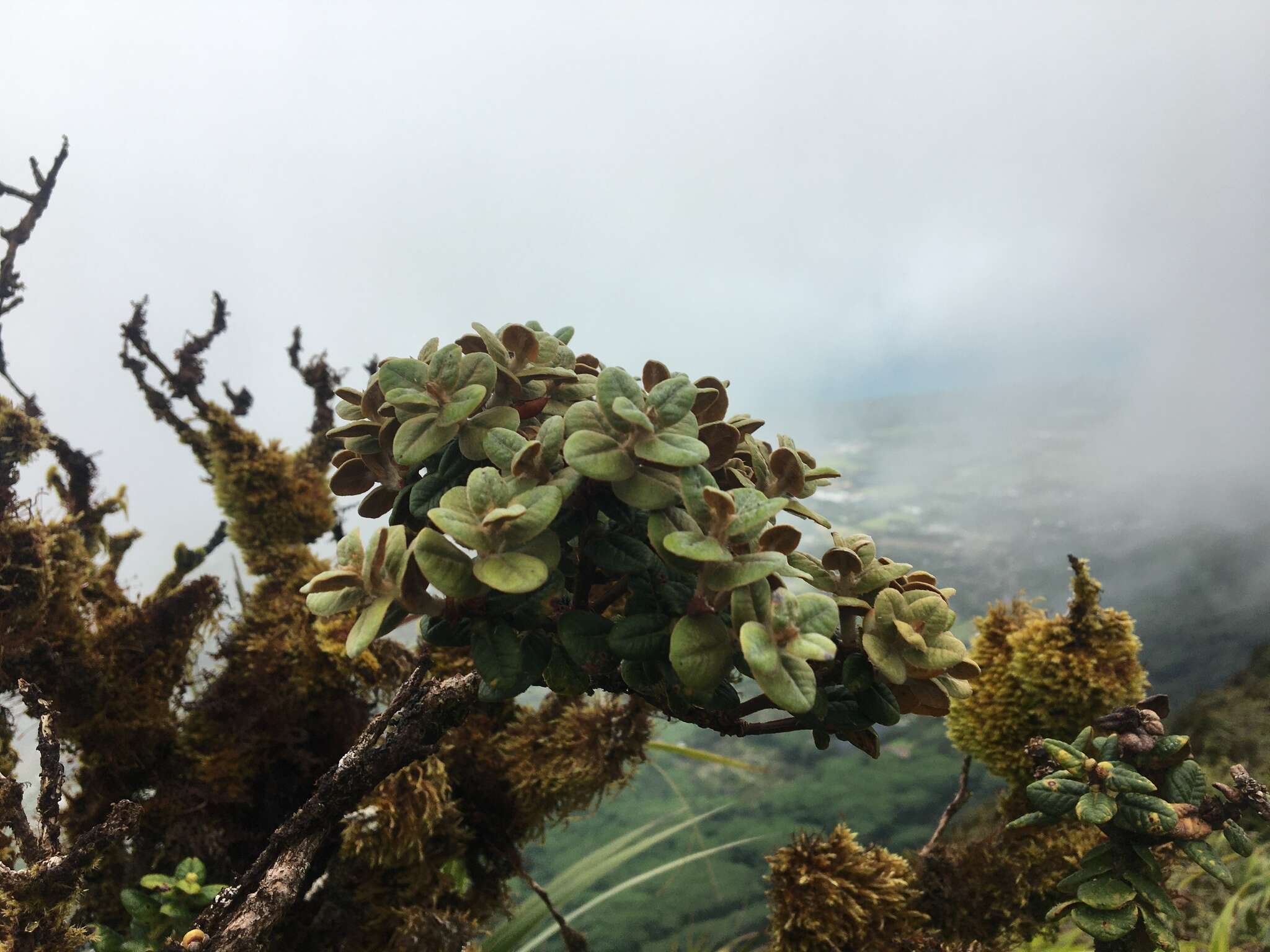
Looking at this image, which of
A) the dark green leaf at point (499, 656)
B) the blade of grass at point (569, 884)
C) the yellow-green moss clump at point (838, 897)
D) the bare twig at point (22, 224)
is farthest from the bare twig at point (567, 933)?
the bare twig at point (22, 224)

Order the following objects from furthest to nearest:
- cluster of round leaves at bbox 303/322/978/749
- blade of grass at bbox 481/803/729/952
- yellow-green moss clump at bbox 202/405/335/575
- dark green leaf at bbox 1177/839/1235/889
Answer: yellow-green moss clump at bbox 202/405/335/575 < blade of grass at bbox 481/803/729/952 < dark green leaf at bbox 1177/839/1235/889 < cluster of round leaves at bbox 303/322/978/749

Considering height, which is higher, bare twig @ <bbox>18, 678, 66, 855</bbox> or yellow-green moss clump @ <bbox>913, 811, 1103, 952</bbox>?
bare twig @ <bbox>18, 678, 66, 855</bbox>

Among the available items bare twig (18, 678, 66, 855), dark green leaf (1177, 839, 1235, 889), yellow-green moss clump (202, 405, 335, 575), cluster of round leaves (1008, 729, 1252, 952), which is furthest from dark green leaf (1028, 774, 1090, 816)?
yellow-green moss clump (202, 405, 335, 575)

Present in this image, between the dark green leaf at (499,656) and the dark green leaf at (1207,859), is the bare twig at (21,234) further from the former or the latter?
the dark green leaf at (1207,859)

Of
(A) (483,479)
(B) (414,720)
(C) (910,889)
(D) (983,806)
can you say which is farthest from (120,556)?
(D) (983,806)

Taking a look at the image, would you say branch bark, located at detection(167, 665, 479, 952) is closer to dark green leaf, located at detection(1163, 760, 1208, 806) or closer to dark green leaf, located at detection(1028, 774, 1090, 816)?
dark green leaf, located at detection(1028, 774, 1090, 816)

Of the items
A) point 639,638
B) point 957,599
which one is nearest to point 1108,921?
point 639,638

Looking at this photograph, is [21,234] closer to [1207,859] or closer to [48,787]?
[48,787]

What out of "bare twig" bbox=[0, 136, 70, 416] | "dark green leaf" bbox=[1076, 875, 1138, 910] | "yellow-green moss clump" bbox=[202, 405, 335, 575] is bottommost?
"dark green leaf" bbox=[1076, 875, 1138, 910]
